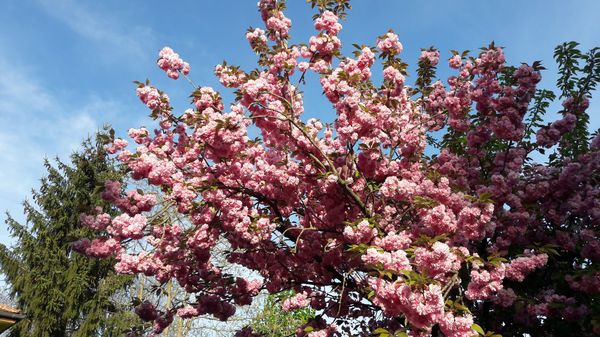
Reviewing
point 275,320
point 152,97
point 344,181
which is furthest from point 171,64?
point 275,320

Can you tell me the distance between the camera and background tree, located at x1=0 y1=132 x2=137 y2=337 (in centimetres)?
1504

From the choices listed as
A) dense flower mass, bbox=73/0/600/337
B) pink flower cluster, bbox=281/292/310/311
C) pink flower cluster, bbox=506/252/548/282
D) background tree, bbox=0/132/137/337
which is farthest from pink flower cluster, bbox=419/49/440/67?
background tree, bbox=0/132/137/337

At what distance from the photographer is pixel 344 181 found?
5.99 meters

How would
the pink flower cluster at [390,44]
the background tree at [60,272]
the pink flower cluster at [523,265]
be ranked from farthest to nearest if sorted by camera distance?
the background tree at [60,272]
the pink flower cluster at [390,44]
the pink flower cluster at [523,265]

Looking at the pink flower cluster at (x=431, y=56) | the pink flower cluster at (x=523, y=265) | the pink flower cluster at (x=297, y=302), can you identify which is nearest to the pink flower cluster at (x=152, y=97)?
the pink flower cluster at (x=297, y=302)

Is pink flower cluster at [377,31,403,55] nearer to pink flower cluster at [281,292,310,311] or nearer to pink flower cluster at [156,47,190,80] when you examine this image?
pink flower cluster at [156,47,190,80]

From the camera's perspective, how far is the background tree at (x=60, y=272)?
15.0 m

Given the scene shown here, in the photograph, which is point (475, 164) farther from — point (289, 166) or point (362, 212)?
point (289, 166)

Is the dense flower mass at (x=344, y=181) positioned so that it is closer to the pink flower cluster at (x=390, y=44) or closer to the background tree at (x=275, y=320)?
the pink flower cluster at (x=390, y=44)

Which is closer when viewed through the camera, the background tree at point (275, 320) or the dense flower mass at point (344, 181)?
the dense flower mass at point (344, 181)

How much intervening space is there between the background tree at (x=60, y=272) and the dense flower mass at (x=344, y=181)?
9380mm

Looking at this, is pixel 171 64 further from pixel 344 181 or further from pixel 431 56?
pixel 431 56

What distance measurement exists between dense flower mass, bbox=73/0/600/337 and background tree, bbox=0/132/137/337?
938 cm

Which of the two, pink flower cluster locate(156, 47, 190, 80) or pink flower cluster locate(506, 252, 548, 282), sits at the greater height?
pink flower cluster locate(156, 47, 190, 80)
